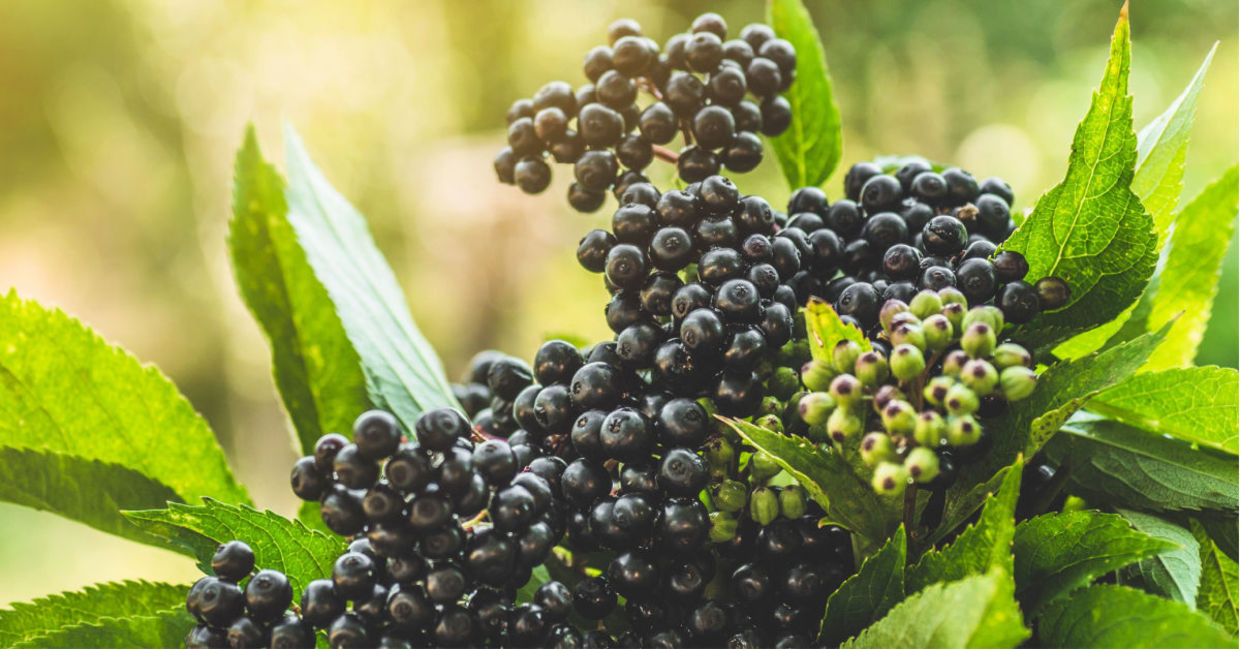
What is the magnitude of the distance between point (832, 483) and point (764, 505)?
4cm

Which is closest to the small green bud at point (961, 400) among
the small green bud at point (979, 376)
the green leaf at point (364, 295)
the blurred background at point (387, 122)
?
the small green bud at point (979, 376)

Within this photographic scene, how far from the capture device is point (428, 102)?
17.0 feet

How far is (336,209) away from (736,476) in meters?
0.38

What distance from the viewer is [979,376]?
0.36m

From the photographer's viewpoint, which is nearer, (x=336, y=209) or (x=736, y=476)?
(x=736, y=476)

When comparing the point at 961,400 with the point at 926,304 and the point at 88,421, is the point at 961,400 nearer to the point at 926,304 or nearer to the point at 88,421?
the point at 926,304

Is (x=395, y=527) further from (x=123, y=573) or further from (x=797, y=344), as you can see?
(x=123, y=573)

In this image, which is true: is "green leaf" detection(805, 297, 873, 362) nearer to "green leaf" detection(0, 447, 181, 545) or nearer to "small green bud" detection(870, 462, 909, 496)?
"small green bud" detection(870, 462, 909, 496)

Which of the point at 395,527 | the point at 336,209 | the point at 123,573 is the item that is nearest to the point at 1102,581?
the point at 395,527

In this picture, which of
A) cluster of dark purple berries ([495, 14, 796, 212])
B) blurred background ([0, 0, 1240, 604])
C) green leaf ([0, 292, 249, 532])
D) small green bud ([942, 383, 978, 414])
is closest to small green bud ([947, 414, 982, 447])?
small green bud ([942, 383, 978, 414])

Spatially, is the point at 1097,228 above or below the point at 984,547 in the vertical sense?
above

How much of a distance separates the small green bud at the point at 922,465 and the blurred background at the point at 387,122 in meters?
3.88

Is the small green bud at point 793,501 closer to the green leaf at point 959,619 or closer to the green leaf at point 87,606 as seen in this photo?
the green leaf at point 959,619

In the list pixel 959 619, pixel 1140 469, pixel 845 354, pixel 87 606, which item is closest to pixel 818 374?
pixel 845 354
